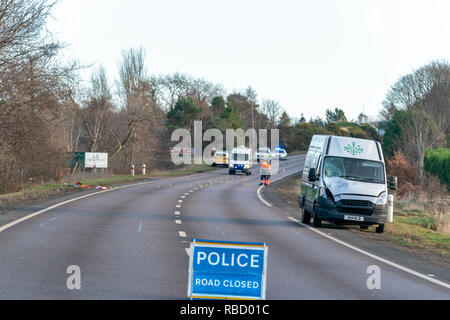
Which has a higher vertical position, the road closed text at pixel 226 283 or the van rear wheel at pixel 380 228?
the road closed text at pixel 226 283

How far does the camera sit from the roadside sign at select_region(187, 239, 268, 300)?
25.4ft

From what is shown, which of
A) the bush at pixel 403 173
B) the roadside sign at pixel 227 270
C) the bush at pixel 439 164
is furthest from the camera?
the bush at pixel 439 164

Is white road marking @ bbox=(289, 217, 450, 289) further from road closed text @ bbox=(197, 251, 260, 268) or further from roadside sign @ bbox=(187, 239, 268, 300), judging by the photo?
road closed text @ bbox=(197, 251, 260, 268)

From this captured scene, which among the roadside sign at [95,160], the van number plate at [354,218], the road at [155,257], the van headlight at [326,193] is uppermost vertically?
the roadside sign at [95,160]

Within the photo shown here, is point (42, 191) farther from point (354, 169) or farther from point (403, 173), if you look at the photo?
point (403, 173)

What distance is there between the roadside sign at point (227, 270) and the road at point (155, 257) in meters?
1.08

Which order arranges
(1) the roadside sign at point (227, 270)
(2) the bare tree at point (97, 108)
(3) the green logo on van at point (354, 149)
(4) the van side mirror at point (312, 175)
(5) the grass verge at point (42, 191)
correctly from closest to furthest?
(1) the roadside sign at point (227, 270)
(4) the van side mirror at point (312, 175)
(3) the green logo on van at point (354, 149)
(5) the grass verge at point (42, 191)
(2) the bare tree at point (97, 108)

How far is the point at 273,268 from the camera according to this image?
38.6 ft

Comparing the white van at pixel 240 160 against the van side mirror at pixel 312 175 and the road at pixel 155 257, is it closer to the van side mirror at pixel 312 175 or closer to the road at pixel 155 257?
the road at pixel 155 257

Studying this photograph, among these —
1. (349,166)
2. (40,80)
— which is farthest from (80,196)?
(349,166)

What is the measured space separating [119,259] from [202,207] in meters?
14.4

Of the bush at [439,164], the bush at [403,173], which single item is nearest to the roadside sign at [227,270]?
the bush at [403,173]

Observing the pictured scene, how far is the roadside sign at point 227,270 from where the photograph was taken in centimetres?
775

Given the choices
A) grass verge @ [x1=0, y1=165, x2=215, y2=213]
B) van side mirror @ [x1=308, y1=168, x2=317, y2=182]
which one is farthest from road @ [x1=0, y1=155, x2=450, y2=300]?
grass verge @ [x1=0, y1=165, x2=215, y2=213]
